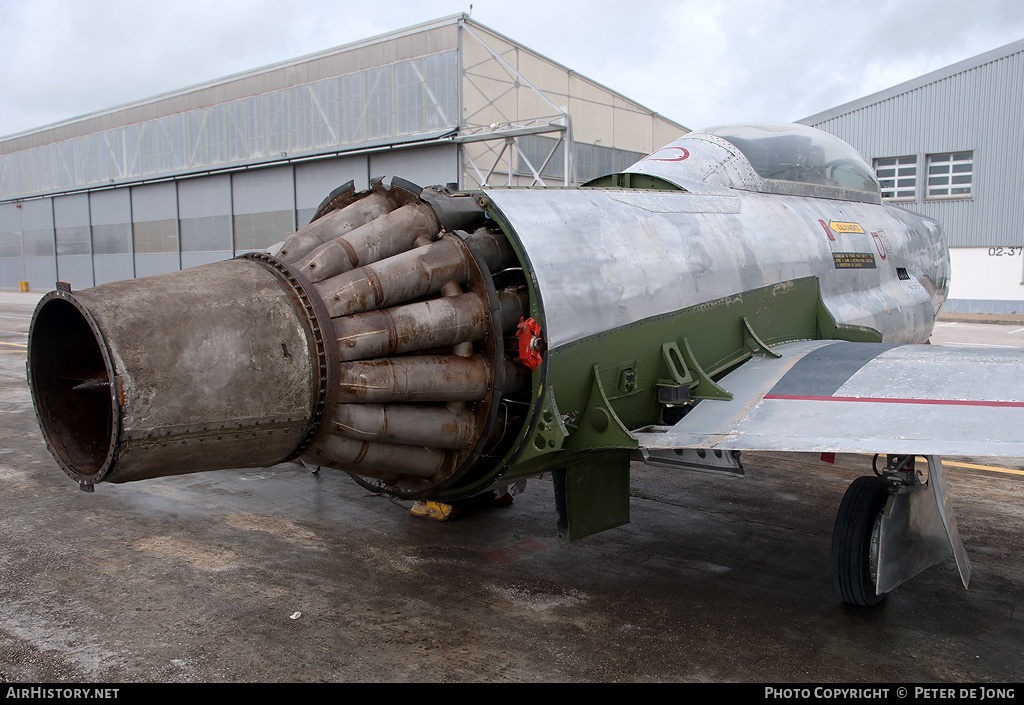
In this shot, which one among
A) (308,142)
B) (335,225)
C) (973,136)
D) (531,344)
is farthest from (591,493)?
(973,136)

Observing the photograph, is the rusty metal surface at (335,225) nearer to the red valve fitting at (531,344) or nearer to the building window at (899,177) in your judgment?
the red valve fitting at (531,344)

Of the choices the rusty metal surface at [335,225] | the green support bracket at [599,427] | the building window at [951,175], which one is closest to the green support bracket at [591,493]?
the green support bracket at [599,427]

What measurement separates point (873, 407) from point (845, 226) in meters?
3.51

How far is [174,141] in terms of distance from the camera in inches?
1271

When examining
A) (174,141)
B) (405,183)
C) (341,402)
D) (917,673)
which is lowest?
(917,673)

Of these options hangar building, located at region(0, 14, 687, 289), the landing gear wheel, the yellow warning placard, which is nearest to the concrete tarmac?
the landing gear wheel

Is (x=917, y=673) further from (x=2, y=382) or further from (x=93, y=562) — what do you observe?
(x=2, y=382)

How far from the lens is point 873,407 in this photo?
464cm

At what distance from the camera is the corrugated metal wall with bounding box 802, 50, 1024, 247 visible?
27.5 m

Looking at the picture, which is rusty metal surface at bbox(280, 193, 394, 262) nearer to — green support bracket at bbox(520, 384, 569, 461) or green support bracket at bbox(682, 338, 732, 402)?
green support bracket at bbox(520, 384, 569, 461)

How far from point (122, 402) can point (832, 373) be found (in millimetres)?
4379

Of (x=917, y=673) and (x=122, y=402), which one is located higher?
(x=122, y=402)

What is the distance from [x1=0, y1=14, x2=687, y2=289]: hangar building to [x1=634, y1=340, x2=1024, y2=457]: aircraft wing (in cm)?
1534
